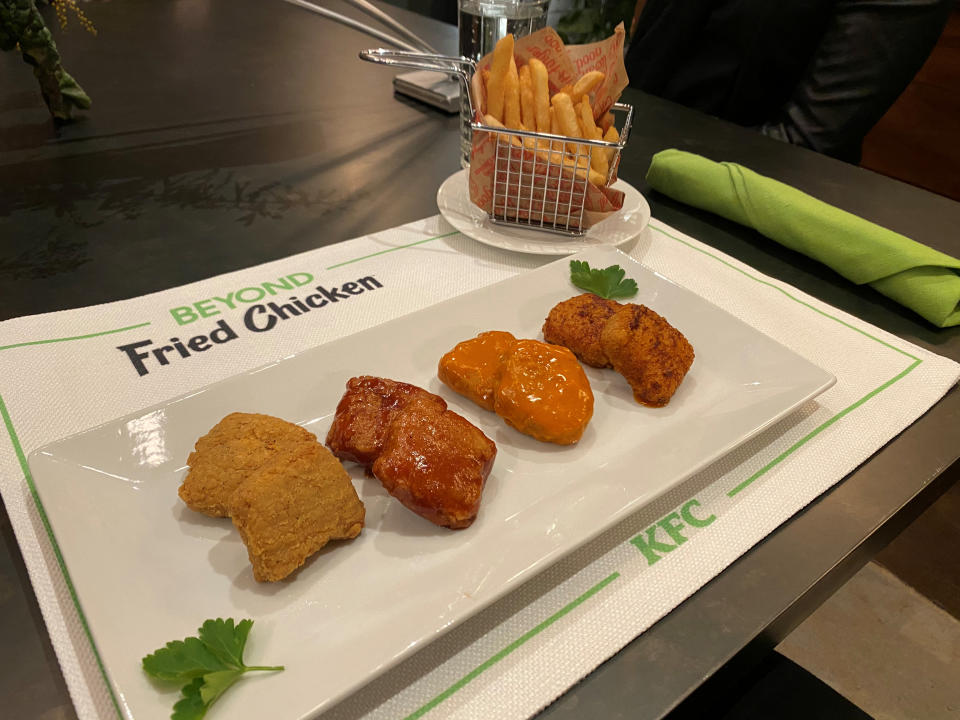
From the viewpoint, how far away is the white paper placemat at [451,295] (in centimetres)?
84

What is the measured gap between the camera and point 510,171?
1.71 m

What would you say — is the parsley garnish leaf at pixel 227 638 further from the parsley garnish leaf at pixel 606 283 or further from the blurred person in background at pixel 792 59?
the blurred person in background at pixel 792 59

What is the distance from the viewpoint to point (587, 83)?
1.75 meters

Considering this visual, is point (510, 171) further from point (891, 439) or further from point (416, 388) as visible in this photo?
point (891, 439)

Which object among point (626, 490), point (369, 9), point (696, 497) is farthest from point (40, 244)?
point (696, 497)

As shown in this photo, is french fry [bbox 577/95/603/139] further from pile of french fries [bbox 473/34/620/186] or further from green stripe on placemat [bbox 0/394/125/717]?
green stripe on placemat [bbox 0/394/125/717]

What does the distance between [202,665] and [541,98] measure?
1562 millimetres

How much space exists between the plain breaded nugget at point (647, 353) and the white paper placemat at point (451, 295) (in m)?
0.18

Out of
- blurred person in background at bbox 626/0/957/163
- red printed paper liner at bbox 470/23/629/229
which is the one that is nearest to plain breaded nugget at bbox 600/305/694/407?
red printed paper liner at bbox 470/23/629/229

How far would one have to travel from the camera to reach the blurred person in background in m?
2.89

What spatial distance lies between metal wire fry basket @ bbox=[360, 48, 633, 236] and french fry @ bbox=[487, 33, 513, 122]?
6 centimetres

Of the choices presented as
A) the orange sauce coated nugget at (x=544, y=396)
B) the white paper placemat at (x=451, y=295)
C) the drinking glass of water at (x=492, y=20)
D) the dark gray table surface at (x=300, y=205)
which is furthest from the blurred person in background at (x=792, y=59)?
the orange sauce coated nugget at (x=544, y=396)

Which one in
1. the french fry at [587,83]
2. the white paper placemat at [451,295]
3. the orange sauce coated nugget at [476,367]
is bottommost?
the white paper placemat at [451,295]

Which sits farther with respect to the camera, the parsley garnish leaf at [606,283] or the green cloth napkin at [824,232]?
the green cloth napkin at [824,232]
